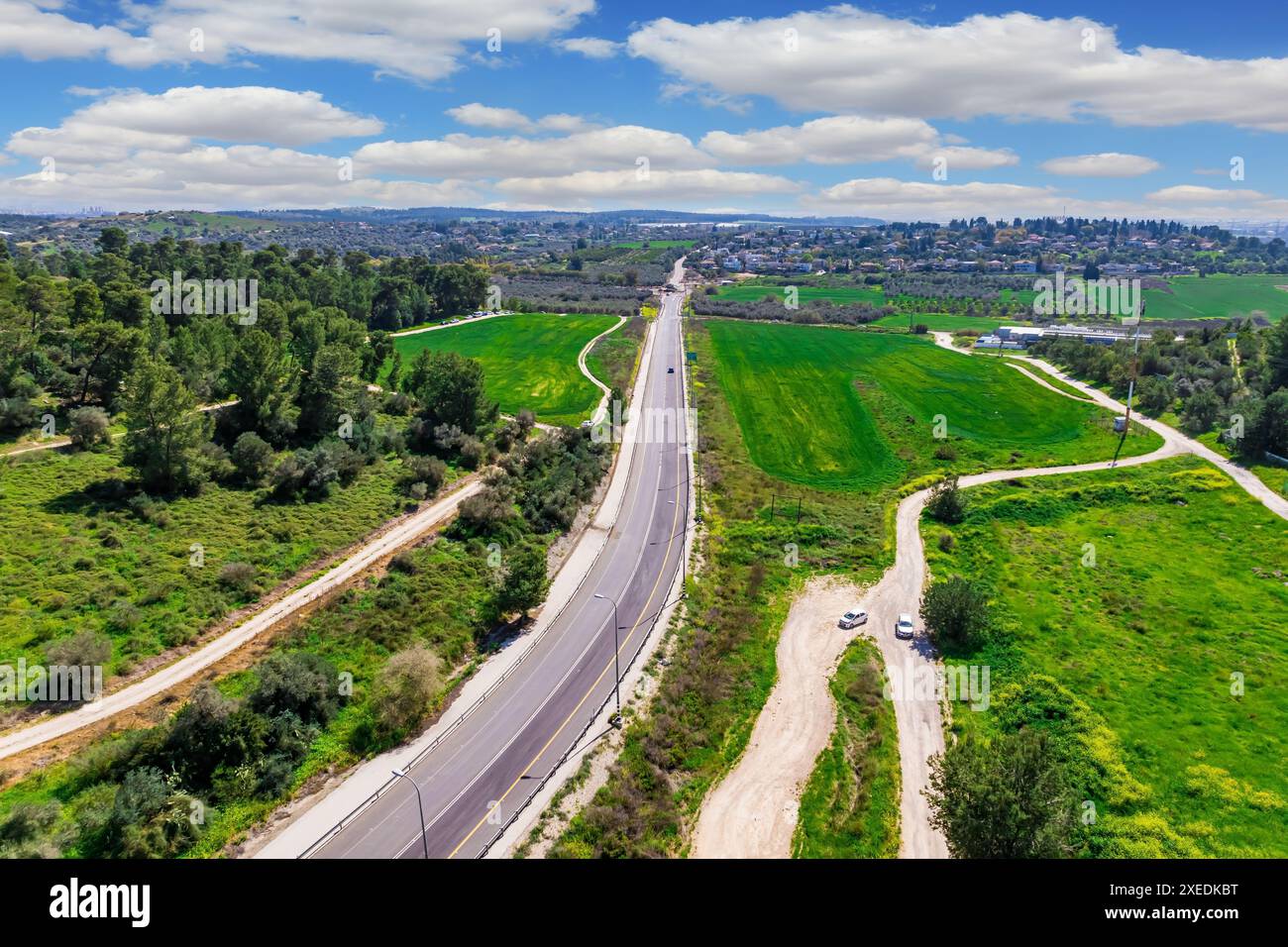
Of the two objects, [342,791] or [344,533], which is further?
[344,533]

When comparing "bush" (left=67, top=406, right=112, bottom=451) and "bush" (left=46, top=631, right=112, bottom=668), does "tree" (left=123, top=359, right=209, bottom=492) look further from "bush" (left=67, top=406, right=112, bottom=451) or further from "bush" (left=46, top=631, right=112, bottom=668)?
"bush" (left=46, top=631, right=112, bottom=668)

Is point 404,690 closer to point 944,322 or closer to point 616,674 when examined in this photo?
point 616,674

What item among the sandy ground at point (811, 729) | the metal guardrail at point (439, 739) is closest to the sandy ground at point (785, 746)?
the sandy ground at point (811, 729)

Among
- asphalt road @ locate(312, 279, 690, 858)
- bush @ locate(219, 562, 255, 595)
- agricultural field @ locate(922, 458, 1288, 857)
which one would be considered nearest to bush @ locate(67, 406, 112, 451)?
bush @ locate(219, 562, 255, 595)

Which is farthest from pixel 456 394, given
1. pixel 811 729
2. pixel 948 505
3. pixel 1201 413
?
pixel 1201 413
